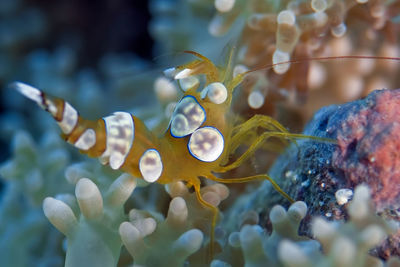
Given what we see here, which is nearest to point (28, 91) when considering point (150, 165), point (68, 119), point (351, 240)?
point (68, 119)

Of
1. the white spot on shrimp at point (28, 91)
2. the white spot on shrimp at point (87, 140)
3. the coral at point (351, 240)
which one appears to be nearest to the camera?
the coral at point (351, 240)

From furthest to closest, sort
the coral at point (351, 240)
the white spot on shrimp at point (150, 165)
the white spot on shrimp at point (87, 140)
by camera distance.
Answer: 1. the white spot on shrimp at point (150, 165)
2. the white spot on shrimp at point (87, 140)
3. the coral at point (351, 240)

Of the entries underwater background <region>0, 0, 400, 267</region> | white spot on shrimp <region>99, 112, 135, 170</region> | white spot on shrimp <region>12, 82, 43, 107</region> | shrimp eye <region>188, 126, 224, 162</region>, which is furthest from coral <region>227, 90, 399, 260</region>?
white spot on shrimp <region>12, 82, 43, 107</region>

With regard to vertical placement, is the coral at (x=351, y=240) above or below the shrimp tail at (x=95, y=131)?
below

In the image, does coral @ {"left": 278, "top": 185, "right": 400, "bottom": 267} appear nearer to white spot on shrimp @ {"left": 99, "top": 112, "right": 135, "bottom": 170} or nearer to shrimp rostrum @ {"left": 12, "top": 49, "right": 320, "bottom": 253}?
shrimp rostrum @ {"left": 12, "top": 49, "right": 320, "bottom": 253}

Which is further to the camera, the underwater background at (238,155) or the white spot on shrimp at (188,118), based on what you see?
the white spot on shrimp at (188,118)

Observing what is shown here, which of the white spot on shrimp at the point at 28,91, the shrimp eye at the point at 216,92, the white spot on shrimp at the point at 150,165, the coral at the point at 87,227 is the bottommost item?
the coral at the point at 87,227

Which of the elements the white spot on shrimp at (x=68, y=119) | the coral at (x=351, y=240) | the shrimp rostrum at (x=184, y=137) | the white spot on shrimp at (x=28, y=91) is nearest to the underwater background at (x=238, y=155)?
the coral at (x=351, y=240)

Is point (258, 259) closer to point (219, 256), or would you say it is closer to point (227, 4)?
point (219, 256)

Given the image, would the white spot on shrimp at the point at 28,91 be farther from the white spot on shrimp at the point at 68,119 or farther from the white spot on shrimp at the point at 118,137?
the white spot on shrimp at the point at 118,137
